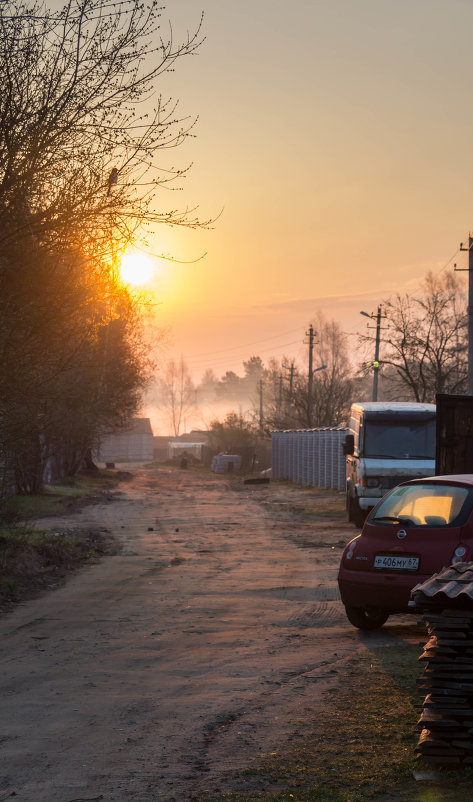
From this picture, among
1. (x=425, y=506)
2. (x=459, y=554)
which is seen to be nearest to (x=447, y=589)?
(x=459, y=554)

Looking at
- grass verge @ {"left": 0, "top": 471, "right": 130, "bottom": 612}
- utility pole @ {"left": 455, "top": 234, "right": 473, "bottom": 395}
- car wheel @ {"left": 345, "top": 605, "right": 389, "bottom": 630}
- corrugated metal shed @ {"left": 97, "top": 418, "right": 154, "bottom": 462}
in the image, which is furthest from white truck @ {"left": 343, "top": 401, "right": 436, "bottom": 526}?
corrugated metal shed @ {"left": 97, "top": 418, "right": 154, "bottom": 462}

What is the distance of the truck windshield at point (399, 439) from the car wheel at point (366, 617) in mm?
13081

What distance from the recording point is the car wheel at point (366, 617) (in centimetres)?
1018

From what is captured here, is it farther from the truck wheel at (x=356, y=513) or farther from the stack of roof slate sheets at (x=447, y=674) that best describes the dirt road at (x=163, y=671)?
the truck wheel at (x=356, y=513)

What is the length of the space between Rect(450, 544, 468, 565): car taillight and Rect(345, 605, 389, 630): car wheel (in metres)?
1.07

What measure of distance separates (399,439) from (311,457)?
24.0m

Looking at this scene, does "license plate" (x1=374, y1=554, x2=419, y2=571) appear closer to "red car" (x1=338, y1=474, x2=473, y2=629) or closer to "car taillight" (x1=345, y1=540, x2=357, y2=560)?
"red car" (x1=338, y1=474, x2=473, y2=629)

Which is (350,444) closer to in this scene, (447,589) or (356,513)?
(356,513)

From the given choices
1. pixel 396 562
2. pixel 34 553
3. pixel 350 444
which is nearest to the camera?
pixel 396 562

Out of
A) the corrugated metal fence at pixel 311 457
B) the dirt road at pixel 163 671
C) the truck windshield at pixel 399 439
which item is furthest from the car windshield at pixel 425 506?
the corrugated metal fence at pixel 311 457

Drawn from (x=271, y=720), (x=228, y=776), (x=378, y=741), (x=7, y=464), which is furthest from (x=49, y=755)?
(x=7, y=464)

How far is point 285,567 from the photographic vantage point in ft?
52.5

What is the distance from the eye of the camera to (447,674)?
585 centimetres

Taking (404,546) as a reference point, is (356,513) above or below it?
below
